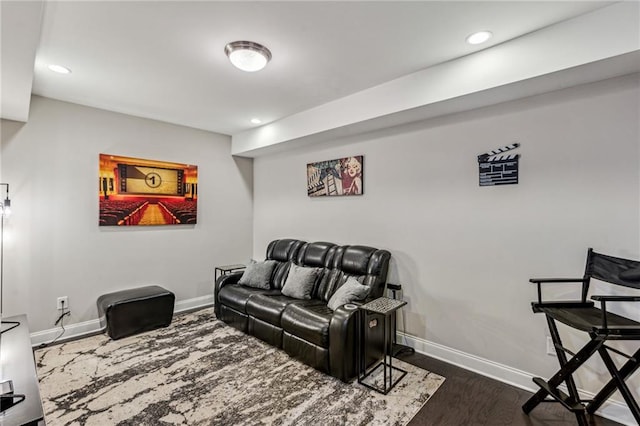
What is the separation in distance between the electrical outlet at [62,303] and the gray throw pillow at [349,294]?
2995mm

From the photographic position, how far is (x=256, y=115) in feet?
12.8

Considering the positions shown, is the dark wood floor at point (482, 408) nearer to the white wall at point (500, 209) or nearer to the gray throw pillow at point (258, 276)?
the white wall at point (500, 209)

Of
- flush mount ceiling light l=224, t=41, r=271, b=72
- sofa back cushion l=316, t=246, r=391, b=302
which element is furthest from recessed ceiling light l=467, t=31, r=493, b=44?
sofa back cushion l=316, t=246, r=391, b=302

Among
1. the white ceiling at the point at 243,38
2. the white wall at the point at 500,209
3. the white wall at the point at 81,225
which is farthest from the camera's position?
the white wall at the point at 81,225

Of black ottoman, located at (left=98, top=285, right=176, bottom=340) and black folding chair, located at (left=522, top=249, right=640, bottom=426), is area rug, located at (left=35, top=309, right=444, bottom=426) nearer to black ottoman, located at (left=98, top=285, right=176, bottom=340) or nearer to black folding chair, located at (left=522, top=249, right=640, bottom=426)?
black ottoman, located at (left=98, top=285, right=176, bottom=340)

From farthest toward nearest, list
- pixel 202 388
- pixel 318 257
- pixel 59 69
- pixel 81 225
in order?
pixel 318 257 → pixel 81 225 → pixel 59 69 → pixel 202 388

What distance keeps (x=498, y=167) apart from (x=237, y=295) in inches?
119

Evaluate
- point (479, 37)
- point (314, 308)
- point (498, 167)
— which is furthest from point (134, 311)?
point (479, 37)

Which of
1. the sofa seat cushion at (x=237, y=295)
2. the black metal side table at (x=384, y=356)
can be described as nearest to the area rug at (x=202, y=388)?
the black metal side table at (x=384, y=356)

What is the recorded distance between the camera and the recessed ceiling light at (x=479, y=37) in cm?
209

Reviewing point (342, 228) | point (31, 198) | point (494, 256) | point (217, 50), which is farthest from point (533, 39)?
point (31, 198)

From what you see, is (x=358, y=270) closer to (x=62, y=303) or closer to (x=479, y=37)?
(x=479, y=37)

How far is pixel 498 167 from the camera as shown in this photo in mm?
2641

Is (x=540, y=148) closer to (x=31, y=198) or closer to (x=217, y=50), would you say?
(x=217, y=50)
